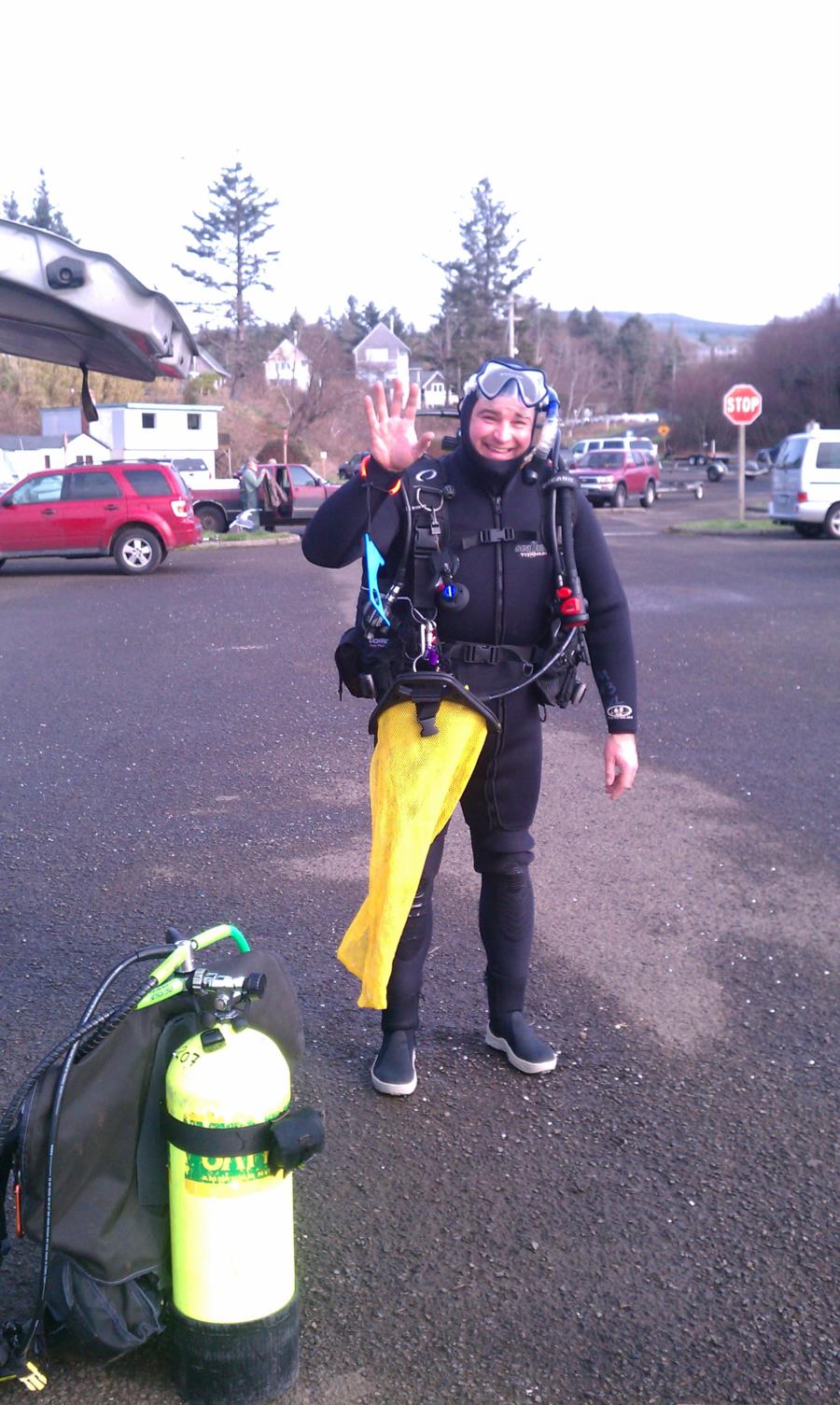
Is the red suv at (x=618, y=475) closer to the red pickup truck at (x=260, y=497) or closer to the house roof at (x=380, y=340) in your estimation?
the red pickup truck at (x=260, y=497)

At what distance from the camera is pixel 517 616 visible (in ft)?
11.8

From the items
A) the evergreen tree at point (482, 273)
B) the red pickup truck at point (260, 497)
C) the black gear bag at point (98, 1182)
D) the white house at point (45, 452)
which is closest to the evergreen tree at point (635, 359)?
the evergreen tree at point (482, 273)

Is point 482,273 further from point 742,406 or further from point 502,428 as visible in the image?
point 502,428

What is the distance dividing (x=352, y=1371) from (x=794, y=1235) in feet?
3.74

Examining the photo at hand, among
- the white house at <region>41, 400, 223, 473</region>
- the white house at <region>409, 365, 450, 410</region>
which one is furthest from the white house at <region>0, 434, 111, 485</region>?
the white house at <region>409, 365, 450, 410</region>

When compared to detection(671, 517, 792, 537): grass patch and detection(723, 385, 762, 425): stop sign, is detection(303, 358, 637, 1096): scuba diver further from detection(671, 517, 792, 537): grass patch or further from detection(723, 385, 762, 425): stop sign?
detection(723, 385, 762, 425): stop sign

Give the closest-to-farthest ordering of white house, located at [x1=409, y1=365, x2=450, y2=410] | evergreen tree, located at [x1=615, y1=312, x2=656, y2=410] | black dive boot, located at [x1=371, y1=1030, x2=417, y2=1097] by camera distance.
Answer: black dive boot, located at [x1=371, y1=1030, x2=417, y2=1097] → white house, located at [x1=409, y1=365, x2=450, y2=410] → evergreen tree, located at [x1=615, y1=312, x2=656, y2=410]

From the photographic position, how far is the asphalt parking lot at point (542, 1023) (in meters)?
2.70

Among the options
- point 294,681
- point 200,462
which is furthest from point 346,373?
point 294,681

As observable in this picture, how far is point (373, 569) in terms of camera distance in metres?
3.40

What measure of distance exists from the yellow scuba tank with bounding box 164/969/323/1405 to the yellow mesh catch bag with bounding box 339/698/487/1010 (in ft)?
3.11

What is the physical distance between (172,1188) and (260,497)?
30.5 metres

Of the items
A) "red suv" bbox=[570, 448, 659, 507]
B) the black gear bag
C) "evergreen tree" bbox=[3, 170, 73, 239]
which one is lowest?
the black gear bag

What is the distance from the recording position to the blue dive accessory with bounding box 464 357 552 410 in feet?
11.4
